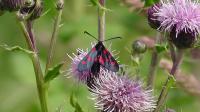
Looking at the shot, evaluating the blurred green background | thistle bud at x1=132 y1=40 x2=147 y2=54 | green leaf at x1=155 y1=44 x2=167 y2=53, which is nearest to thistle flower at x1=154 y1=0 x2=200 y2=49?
green leaf at x1=155 y1=44 x2=167 y2=53

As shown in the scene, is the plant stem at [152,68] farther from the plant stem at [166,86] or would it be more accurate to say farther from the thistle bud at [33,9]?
the thistle bud at [33,9]

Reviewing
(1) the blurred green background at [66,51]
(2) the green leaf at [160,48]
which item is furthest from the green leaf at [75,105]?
(1) the blurred green background at [66,51]

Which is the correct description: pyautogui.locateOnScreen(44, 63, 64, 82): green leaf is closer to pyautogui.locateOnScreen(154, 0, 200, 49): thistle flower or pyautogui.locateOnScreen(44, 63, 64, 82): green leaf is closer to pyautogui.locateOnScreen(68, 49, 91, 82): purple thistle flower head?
pyautogui.locateOnScreen(68, 49, 91, 82): purple thistle flower head

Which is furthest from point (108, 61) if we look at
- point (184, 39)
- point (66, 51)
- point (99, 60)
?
point (66, 51)

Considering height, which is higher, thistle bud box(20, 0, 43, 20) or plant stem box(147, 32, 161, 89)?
thistle bud box(20, 0, 43, 20)

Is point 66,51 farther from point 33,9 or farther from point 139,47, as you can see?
point 33,9
